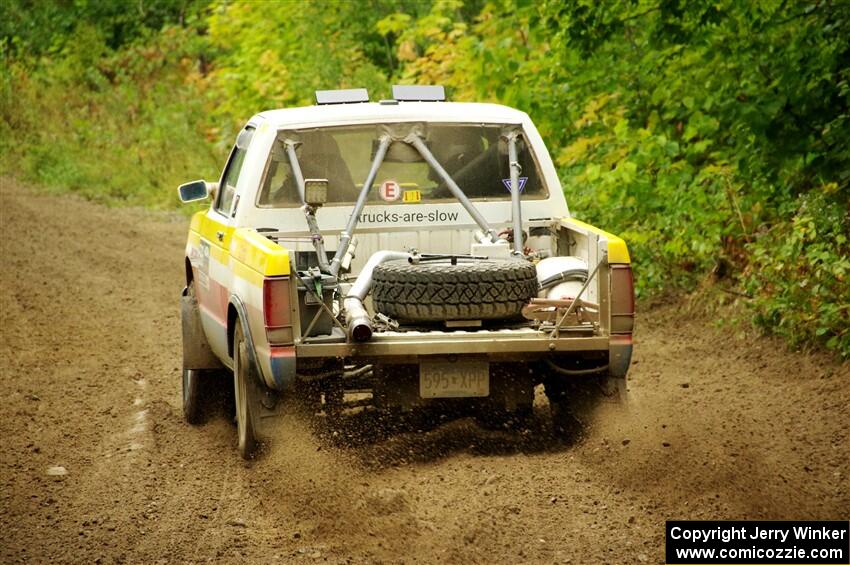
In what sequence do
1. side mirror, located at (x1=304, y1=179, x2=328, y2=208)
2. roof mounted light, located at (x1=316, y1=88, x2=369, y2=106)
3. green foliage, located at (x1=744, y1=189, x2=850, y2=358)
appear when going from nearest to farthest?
side mirror, located at (x1=304, y1=179, x2=328, y2=208)
roof mounted light, located at (x1=316, y1=88, x2=369, y2=106)
green foliage, located at (x1=744, y1=189, x2=850, y2=358)

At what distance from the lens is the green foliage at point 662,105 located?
31.6 ft

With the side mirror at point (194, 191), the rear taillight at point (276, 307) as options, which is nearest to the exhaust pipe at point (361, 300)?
the rear taillight at point (276, 307)

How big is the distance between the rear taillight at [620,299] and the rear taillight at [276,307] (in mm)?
1578

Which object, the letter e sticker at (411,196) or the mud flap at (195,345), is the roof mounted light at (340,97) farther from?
the mud flap at (195,345)

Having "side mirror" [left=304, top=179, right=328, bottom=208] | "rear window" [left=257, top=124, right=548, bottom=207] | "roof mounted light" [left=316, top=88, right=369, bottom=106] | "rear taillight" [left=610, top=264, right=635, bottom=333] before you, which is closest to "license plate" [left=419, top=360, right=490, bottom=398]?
"rear taillight" [left=610, top=264, right=635, bottom=333]

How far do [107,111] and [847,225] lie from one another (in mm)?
19409

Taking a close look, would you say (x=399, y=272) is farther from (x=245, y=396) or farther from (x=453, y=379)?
(x=245, y=396)

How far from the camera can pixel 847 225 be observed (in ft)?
32.0

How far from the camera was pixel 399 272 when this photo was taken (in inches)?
276

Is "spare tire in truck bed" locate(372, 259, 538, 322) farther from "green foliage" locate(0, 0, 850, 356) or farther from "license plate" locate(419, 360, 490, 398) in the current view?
"green foliage" locate(0, 0, 850, 356)

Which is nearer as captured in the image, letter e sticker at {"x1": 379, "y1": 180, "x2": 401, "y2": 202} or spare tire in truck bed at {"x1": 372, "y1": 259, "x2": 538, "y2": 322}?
spare tire in truck bed at {"x1": 372, "y1": 259, "x2": 538, "y2": 322}

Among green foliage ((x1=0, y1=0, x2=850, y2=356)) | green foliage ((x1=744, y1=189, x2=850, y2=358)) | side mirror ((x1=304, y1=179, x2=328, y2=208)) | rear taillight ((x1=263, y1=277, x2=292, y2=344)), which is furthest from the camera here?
green foliage ((x1=0, y1=0, x2=850, y2=356))

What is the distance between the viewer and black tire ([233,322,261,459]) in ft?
23.4

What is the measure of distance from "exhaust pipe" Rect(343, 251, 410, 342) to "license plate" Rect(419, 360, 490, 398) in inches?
Answer: 15.0
